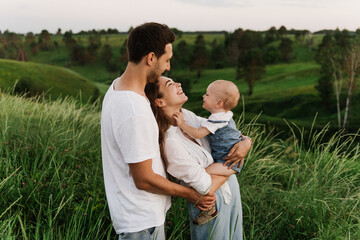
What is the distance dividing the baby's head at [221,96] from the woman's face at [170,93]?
0.42m

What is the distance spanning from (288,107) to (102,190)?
4710 centimetres

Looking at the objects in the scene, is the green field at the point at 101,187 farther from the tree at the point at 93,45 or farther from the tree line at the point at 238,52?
the tree at the point at 93,45

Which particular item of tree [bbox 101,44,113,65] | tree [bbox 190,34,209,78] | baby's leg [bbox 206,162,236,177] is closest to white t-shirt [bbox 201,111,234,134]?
baby's leg [bbox 206,162,236,177]

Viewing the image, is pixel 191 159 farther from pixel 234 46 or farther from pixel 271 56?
pixel 234 46

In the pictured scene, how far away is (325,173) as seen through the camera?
458cm

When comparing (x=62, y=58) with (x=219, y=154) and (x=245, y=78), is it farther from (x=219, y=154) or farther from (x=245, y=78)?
(x=219, y=154)

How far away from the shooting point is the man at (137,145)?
189 cm

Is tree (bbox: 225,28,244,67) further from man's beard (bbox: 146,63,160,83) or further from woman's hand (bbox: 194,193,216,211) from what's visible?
man's beard (bbox: 146,63,160,83)

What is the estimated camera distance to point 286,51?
227 feet

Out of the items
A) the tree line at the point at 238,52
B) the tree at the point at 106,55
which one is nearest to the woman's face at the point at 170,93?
the tree line at the point at 238,52

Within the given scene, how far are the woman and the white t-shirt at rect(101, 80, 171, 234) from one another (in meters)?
0.11

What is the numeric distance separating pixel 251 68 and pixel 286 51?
63.3 feet

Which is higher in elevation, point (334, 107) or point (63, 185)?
point (63, 185)

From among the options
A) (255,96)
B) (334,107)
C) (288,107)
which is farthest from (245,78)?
(334,107)
